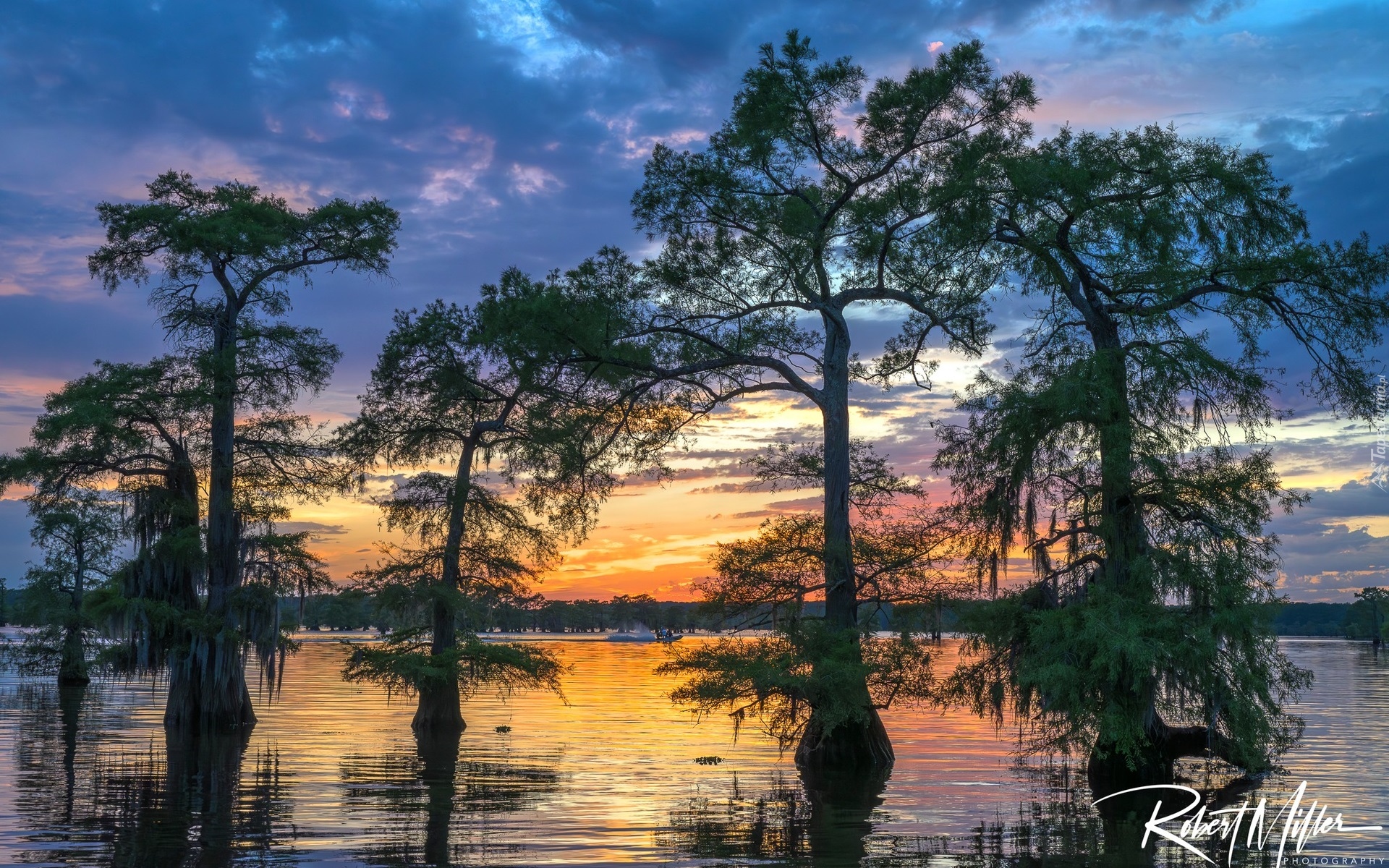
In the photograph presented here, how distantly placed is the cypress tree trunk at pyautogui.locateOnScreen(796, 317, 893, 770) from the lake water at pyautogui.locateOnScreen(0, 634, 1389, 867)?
0.83m

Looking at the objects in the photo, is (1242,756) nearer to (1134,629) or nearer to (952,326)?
(1134,629)

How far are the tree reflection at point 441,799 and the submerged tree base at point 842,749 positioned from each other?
5.69 metres

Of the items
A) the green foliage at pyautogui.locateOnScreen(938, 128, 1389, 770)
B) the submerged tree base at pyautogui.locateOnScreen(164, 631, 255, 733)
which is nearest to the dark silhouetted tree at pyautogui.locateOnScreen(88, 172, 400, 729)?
the submerged tree base at pyautogui.locateOnScreen(164, 631, 255, 733)

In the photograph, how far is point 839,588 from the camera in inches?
974

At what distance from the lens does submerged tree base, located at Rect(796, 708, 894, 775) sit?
82.1 feet

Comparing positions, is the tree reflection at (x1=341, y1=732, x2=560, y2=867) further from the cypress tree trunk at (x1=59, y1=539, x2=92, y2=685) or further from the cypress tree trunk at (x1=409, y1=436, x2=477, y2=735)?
the cypress tree trunk at (x1=59, y1=539, x2=92, y2=685)

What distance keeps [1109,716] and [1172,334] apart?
7.86 m

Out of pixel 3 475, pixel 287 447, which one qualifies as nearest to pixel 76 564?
pixel 3 475

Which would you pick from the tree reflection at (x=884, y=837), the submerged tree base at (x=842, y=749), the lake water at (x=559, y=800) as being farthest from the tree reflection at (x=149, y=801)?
the submerged tree base at (x=842, y=749)

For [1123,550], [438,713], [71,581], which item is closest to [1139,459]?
[1123,550]

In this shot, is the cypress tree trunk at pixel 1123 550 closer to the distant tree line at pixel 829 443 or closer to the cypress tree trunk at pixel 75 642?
the distant tree line at pixel 829 443

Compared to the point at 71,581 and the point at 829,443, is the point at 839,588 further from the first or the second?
the point at 71,581

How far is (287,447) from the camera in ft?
113

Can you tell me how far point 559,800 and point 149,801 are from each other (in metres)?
7.39
